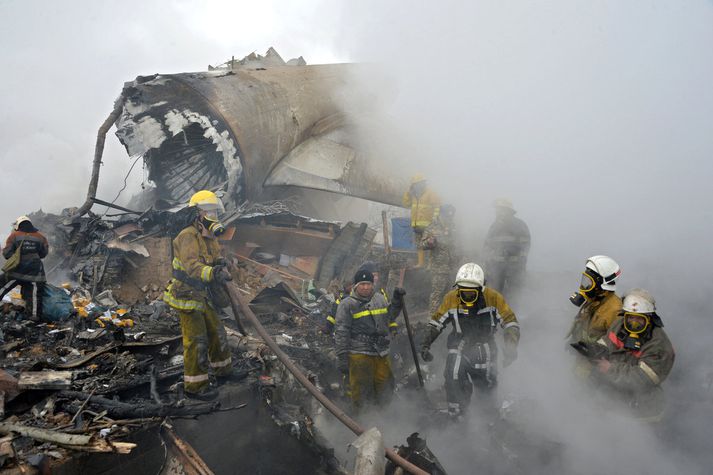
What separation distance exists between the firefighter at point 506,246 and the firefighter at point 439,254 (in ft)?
1.98

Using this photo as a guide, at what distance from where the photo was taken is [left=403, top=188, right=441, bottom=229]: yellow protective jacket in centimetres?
768

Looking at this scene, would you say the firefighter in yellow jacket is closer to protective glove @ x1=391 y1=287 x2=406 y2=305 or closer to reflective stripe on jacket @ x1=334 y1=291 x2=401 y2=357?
reflective stripe on jacket @ x1=334 y1=291 x2=401 y2=357

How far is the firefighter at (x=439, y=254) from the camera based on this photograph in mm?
7387

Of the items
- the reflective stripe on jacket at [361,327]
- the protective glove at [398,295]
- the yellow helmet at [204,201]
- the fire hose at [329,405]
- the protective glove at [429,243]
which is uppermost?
the yellow helmet at [204,201]

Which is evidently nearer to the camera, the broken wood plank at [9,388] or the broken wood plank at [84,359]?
the broken wood plank at [9,388]

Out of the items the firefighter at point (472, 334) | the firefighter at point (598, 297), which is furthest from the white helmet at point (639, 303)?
the firefighter at point (472, 334)

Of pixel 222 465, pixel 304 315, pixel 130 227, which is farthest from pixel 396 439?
pixel 130 227

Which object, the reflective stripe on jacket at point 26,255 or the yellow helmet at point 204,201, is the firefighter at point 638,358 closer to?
the yellow helmet at point 204,201

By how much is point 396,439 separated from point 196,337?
2357mm

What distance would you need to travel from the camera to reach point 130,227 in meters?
8.09

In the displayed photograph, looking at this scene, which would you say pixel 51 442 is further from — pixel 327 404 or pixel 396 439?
pixel 396 439

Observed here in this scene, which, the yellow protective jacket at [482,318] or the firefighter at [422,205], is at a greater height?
the firefighter at [422,205]

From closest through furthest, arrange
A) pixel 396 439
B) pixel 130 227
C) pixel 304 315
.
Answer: pixel 396 439, pixel 304 315, pixel 130 227

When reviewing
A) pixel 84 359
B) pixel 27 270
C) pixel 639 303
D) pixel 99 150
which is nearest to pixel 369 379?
pixel 639 303
